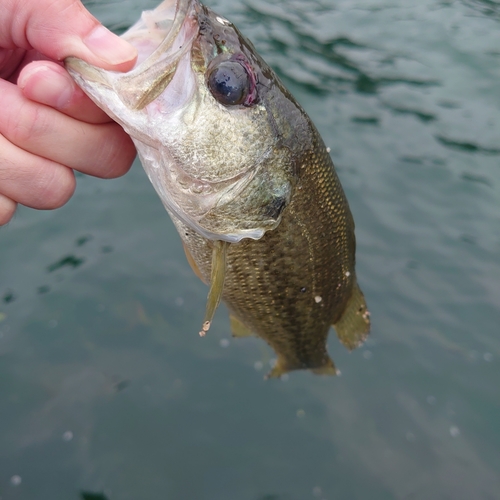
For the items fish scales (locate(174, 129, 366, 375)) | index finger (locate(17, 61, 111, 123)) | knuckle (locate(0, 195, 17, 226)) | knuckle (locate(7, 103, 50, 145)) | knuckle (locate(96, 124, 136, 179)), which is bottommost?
fish scales (locate(174, 129, 366, 375))

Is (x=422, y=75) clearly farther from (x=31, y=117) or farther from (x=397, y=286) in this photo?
(x=31, y=117)

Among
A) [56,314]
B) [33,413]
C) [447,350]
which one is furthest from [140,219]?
[447,350]

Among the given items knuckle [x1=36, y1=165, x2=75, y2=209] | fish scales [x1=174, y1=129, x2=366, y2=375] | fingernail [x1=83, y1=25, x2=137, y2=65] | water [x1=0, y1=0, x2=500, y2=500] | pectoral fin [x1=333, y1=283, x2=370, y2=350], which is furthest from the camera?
water [x1=0, y1=0, x2=500, y2=500]

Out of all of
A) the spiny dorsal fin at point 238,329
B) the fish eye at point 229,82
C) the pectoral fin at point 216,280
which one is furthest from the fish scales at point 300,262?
the fish eye at point 229,82

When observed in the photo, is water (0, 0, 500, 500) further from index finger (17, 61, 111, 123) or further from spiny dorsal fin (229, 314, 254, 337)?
index finger (17, 61, 111, 123)

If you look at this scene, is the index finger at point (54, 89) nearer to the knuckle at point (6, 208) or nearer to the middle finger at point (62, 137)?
the middle finger at point (62, 137)

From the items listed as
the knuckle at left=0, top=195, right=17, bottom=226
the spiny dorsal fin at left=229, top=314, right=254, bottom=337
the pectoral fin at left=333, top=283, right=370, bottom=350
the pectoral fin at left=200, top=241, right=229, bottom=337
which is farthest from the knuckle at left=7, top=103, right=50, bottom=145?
the pectoral fin at left=333, top=283, right=370, bottom=350
